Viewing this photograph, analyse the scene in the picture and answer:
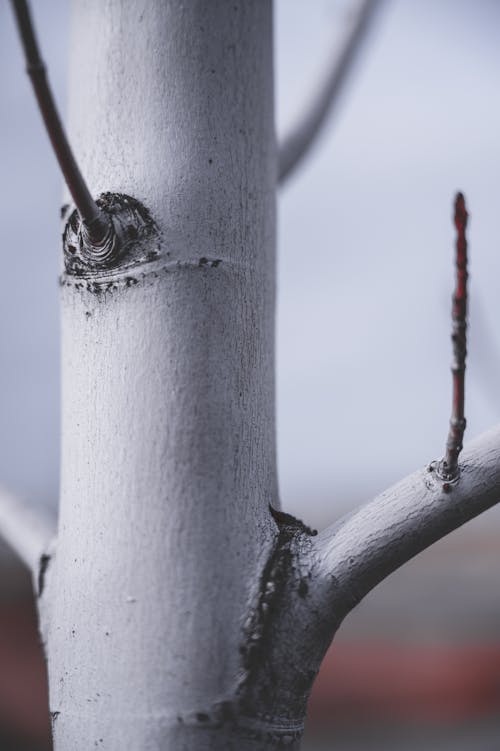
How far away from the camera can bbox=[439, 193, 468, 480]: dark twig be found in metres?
0.29

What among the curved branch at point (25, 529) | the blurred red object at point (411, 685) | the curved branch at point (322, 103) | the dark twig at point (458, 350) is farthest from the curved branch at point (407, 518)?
the blurred red object at point (411, 685)

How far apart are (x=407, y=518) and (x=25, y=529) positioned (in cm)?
25

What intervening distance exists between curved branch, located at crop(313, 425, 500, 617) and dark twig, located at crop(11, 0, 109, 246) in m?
0.19

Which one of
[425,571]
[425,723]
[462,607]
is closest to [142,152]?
[425,723]

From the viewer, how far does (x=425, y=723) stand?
296 cm

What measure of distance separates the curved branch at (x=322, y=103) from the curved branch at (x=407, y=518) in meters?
0.41

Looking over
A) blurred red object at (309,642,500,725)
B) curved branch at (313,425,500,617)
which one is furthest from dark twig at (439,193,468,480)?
blurred red object at (309,642,500,725)

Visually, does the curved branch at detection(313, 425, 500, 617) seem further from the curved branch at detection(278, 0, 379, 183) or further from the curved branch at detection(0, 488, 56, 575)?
the curved branch at detection(278, 0, 379, 183)

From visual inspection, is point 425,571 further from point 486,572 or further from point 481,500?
point 481,500

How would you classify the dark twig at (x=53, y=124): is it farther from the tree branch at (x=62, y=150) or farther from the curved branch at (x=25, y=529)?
the curved branch at (x=25, y=529)

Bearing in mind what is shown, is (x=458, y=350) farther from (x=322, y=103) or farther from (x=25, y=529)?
(x=322, y=103)

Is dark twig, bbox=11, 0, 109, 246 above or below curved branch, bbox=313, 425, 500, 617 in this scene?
above

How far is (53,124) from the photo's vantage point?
11.5 inches

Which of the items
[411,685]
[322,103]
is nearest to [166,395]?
[322,103]
